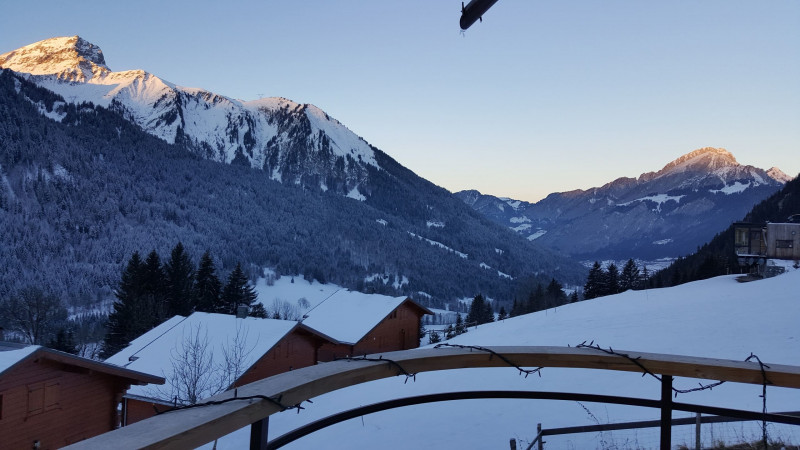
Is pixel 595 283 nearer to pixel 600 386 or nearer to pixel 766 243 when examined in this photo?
pixel 766 243

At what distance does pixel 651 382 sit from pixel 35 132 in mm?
165394

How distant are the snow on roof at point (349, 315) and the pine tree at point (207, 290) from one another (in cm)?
1165

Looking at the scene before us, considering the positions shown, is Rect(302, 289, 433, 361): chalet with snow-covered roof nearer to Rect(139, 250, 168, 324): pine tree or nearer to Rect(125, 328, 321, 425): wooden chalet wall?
Rect(125, 328, 321, 425): wooden chalet wall

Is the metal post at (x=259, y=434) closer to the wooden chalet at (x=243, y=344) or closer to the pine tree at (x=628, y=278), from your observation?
the wooden chalet at (x=243, y=344)

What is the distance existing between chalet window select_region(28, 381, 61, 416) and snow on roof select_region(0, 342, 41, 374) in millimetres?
1038

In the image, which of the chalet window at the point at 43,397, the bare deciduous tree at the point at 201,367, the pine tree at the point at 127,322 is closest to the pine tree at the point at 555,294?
the pine tree at the point at 127,322

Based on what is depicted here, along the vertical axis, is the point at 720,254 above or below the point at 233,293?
above

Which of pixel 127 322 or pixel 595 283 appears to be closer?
pixel 127 322

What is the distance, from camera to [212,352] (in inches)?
965

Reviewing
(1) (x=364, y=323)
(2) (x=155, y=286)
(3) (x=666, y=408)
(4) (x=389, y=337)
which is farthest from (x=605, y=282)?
(3) (x=666, y=408)

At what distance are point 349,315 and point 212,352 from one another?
51.3ft

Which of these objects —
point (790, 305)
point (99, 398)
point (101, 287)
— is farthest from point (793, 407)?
point (101, 287)

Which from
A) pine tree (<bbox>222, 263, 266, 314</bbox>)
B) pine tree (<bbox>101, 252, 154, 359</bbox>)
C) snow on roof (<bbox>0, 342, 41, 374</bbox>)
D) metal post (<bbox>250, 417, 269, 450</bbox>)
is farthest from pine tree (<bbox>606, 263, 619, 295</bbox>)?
metal post (<bbox>250, 417, 269, 450</bbox>)

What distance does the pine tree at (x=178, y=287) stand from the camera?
151 feet
